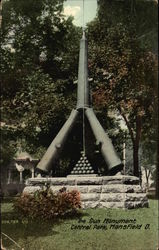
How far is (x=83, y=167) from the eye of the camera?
653 cm

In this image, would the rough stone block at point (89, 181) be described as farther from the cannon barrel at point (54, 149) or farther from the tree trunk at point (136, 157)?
the cannon barrel at point (54, 149)

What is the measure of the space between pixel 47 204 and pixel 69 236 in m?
0.75

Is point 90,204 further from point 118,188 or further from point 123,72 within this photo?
point 123,72

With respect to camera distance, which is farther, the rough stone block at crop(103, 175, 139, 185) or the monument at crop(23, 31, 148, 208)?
the rough stone block at crop(103, 175, 139, 185)

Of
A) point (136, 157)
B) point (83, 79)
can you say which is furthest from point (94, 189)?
point (83, 79)

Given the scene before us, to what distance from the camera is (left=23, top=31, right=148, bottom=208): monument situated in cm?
572

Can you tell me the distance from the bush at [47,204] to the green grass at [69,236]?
0.13 metres

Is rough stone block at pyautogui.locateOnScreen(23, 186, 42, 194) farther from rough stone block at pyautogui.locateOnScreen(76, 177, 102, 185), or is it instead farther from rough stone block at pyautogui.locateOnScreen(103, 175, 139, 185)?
rough stone block at pyautogui.locateOnScreen(103, 175, 139, 185)

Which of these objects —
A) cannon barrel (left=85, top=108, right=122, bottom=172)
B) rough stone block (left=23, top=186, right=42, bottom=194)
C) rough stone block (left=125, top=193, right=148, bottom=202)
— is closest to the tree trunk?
cannon barrel (left=85, top=108, right=122, bottom=172)

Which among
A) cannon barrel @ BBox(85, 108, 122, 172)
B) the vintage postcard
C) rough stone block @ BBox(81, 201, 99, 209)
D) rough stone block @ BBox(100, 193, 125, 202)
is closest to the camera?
the vintage postcard

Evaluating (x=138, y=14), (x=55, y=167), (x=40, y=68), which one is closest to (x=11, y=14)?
(x=40, y=68)

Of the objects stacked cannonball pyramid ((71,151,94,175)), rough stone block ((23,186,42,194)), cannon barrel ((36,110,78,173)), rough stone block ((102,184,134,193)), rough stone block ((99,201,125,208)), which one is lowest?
rough stone block ((99,201,125,208))

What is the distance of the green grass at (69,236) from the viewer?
457cm

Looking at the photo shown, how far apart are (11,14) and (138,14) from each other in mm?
2135
